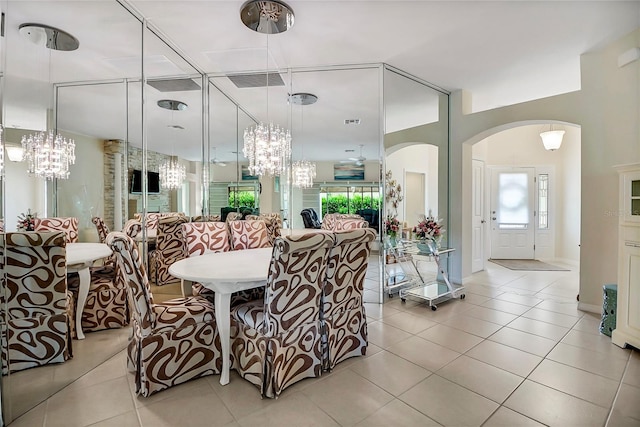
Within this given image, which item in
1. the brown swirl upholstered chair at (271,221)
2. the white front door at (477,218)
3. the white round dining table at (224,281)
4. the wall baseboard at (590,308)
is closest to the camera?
the white round dining table at (224,281)

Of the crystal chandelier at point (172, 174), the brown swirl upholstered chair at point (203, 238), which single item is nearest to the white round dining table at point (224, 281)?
the brown swirl upholstered chair at point (203, 238)

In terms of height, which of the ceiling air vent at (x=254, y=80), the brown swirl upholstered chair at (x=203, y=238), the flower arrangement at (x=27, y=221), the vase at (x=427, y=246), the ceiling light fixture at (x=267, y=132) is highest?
the ceiling air vent at (x=254, y=80)

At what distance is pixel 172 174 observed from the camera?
143 inches

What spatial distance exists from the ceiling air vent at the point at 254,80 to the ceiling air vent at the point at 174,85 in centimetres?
49

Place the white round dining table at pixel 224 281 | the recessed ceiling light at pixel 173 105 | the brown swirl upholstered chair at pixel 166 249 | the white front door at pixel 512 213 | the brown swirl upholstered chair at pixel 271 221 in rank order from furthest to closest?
the white front door at pixel 512 213 < the brown swirl upholstered chair at pixel 271 221 < the recessed ceiling light at pixel 173 105 < the brown swirl upholstered chair at pixel 166 249 < the white round dining table at pixel 224 281

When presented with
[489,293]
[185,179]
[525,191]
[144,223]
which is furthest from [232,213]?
[525,191]

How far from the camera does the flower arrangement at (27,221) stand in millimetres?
1879

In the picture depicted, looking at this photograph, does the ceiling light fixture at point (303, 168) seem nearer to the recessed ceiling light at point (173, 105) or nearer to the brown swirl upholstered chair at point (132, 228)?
the recessed ceiling light at point (173, 105)

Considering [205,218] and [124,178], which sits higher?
[124,178]

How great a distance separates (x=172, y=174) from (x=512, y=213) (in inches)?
257

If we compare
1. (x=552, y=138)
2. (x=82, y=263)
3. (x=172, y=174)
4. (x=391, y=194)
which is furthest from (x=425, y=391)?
(x=552, y=138)

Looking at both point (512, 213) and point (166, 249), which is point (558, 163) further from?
point (166, 249)

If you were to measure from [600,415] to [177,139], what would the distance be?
15.0ft

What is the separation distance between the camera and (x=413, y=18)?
269 cm
